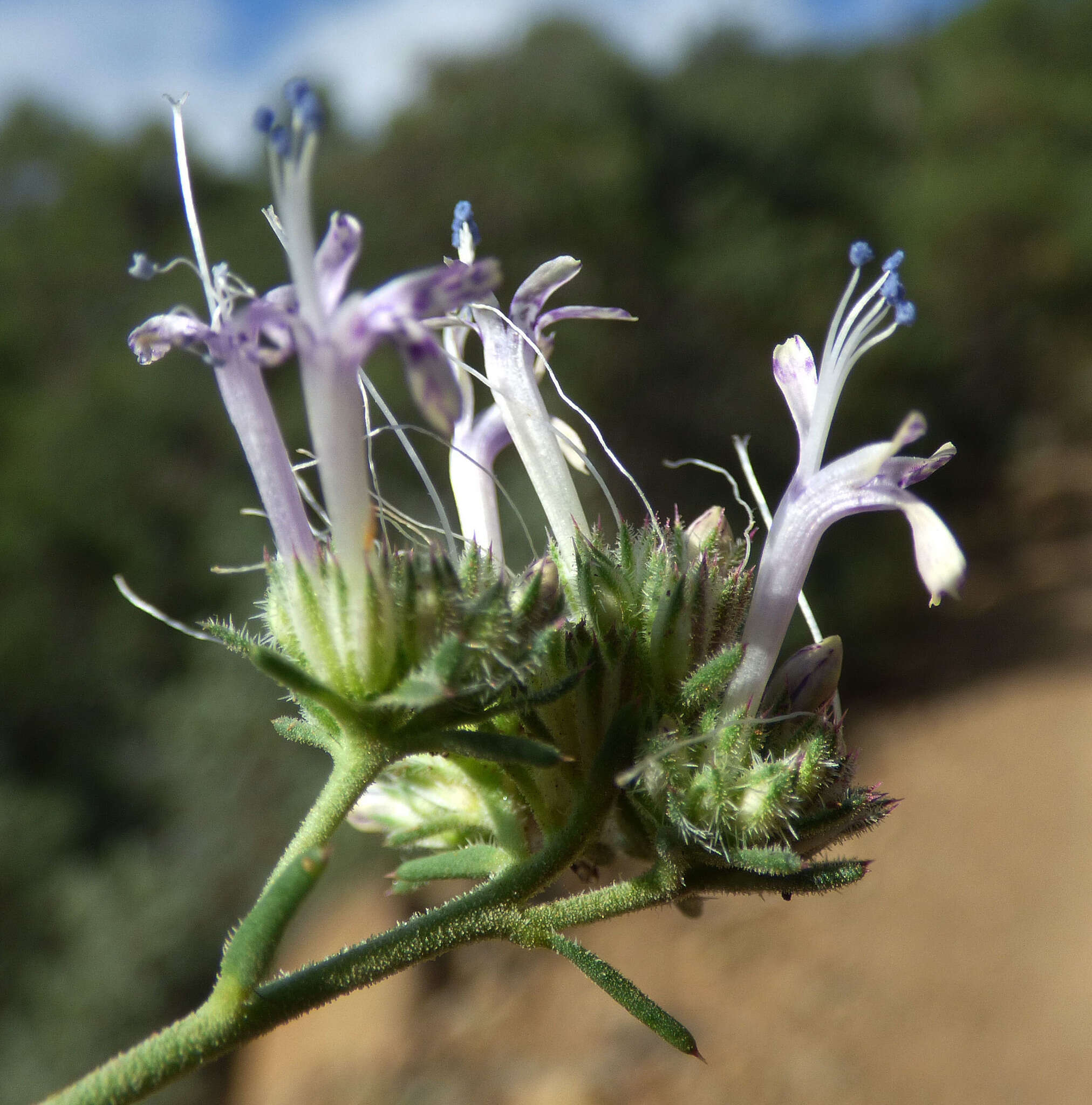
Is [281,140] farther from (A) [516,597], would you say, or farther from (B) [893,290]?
(B) [893,290]

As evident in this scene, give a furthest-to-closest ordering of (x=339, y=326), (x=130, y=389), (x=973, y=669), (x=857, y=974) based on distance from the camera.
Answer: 1. (x=973, y=669)
2. (x=130, y=389)
3. (x=857, y=974)
4. (x=339, y=326)

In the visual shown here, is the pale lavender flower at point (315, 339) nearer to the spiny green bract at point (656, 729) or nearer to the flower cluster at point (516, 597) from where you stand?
the flower cluster at point (516, 597)

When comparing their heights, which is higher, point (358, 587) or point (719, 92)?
point (719, 92)

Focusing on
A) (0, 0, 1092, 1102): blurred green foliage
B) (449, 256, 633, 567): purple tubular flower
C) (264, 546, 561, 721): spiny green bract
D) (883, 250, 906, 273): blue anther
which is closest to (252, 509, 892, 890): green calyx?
(264, 546, 561, 721): spiny green bract

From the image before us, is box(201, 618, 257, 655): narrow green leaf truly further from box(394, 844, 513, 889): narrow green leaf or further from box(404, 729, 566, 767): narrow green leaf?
box(394, 844, 513, 889): narrow green leaf

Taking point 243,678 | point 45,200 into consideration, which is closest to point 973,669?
point 243,678

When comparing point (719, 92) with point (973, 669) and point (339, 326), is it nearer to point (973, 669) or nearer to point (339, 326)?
point (973, 669)
